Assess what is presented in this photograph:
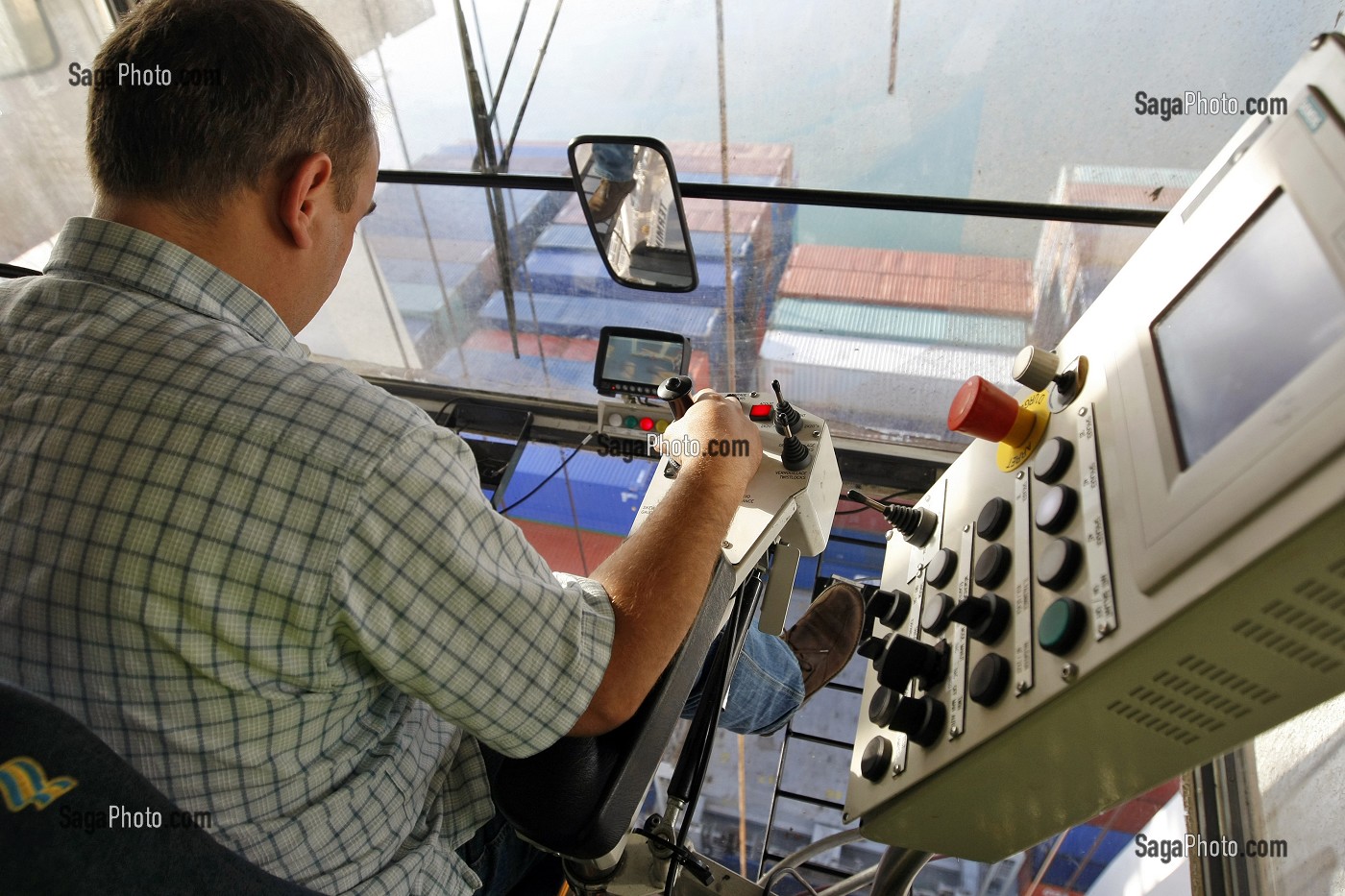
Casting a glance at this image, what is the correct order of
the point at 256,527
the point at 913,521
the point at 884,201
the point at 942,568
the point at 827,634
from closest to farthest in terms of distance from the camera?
the point at 256,527, the point at 942,568, the point at 913,521, the point at 827,634, the point at 884,201

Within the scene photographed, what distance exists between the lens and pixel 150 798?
1.95 ft

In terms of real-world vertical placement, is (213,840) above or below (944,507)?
below

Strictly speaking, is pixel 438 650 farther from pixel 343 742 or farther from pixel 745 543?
pixel 745 543

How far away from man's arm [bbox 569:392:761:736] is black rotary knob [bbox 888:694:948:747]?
24 cm

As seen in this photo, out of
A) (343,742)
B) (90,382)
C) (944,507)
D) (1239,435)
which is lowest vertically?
(343,742)

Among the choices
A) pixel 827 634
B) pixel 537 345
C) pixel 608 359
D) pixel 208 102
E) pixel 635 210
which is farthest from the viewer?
pixel 537 345

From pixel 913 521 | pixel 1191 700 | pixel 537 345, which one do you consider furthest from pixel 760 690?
pixel 537 345

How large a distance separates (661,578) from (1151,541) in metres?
0.47

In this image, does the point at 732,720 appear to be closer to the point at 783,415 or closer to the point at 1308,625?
the point at 783,415

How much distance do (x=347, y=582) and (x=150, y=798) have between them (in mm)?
202

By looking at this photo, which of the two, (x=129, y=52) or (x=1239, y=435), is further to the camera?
(x=129, y=52)

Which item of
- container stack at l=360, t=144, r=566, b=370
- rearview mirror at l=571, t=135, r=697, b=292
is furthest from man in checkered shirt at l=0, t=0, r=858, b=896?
container stack at l=360, t=144, r=566, b=370

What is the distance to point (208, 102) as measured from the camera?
80 centimetres

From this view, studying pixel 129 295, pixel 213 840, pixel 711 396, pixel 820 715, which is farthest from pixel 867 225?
pixel 213 840
